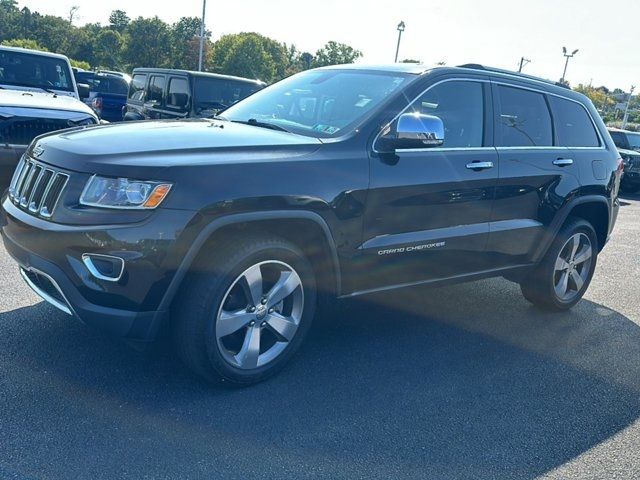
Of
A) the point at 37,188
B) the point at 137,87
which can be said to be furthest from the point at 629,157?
the point at 37,188

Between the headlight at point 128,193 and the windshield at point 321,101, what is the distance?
3.78ft

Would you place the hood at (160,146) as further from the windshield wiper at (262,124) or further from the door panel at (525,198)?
the door panel at (525,198)

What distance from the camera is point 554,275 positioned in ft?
16.5

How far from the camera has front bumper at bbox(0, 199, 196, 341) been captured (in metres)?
2.82

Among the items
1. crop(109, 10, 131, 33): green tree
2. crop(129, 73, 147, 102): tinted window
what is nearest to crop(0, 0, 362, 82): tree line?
crop(109, 10, 131, 33): green tree

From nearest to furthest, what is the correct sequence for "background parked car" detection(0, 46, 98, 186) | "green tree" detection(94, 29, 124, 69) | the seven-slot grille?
the seven-slot grille → "background parked car" detection(0, 46, 98, 186) → "green tree" detection(94, 29, 124, 69)

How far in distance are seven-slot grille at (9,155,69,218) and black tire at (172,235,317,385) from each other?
778 millimetres

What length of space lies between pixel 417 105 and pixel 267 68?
191ft

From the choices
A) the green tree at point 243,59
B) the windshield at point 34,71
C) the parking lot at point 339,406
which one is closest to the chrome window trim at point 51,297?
the parking lot at point 339,406

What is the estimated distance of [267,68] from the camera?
2346 inches

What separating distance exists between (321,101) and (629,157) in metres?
15.0

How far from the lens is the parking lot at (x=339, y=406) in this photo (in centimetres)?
276

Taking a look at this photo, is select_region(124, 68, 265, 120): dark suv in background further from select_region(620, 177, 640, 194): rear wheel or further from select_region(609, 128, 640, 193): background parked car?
select_region(620, 177, 640, 194): rear wheel

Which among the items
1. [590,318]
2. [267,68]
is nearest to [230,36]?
[267,68]
